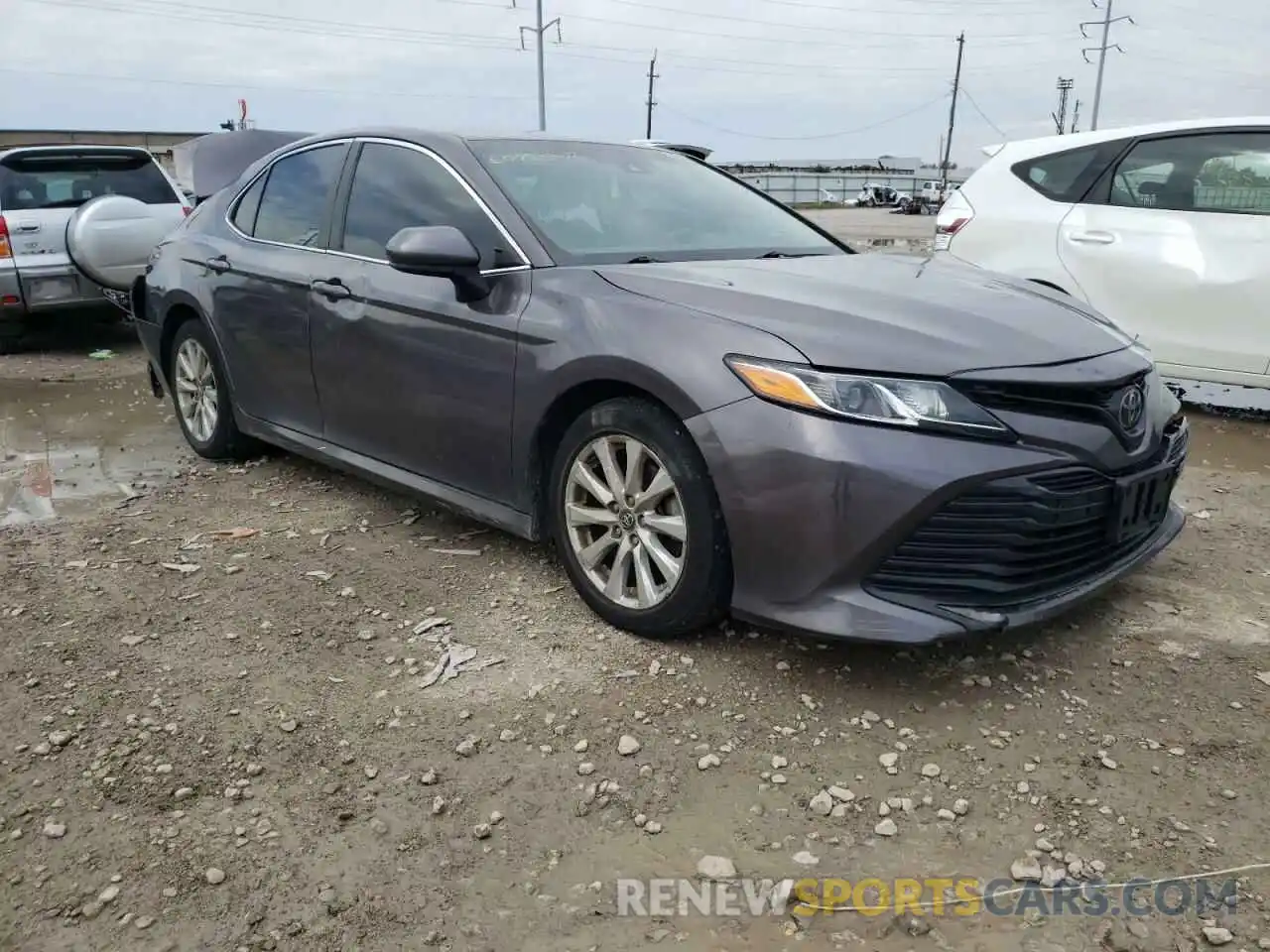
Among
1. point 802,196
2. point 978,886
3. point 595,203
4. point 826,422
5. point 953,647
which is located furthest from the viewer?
point 802,196

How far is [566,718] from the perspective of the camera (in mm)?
2744

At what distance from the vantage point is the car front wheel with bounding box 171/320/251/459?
16.0 ft

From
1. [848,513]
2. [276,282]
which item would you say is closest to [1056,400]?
[848,513]

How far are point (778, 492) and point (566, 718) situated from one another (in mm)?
817

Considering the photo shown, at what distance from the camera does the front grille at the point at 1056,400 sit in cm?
260

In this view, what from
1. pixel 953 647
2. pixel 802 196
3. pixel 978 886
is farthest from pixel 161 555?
pixel 802 196

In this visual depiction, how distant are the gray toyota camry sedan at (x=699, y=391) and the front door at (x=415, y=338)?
0.04 ft

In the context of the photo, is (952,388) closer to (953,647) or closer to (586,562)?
(953,647)

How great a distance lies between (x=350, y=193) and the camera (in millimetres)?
4059

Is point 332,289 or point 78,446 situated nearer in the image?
point 332,289

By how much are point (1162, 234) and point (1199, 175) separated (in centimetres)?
36

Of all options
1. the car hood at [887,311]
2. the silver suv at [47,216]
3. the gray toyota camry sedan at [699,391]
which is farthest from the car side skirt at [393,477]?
the silver suv at [47,216]

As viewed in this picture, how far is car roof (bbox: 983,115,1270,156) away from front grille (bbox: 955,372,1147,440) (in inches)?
134
